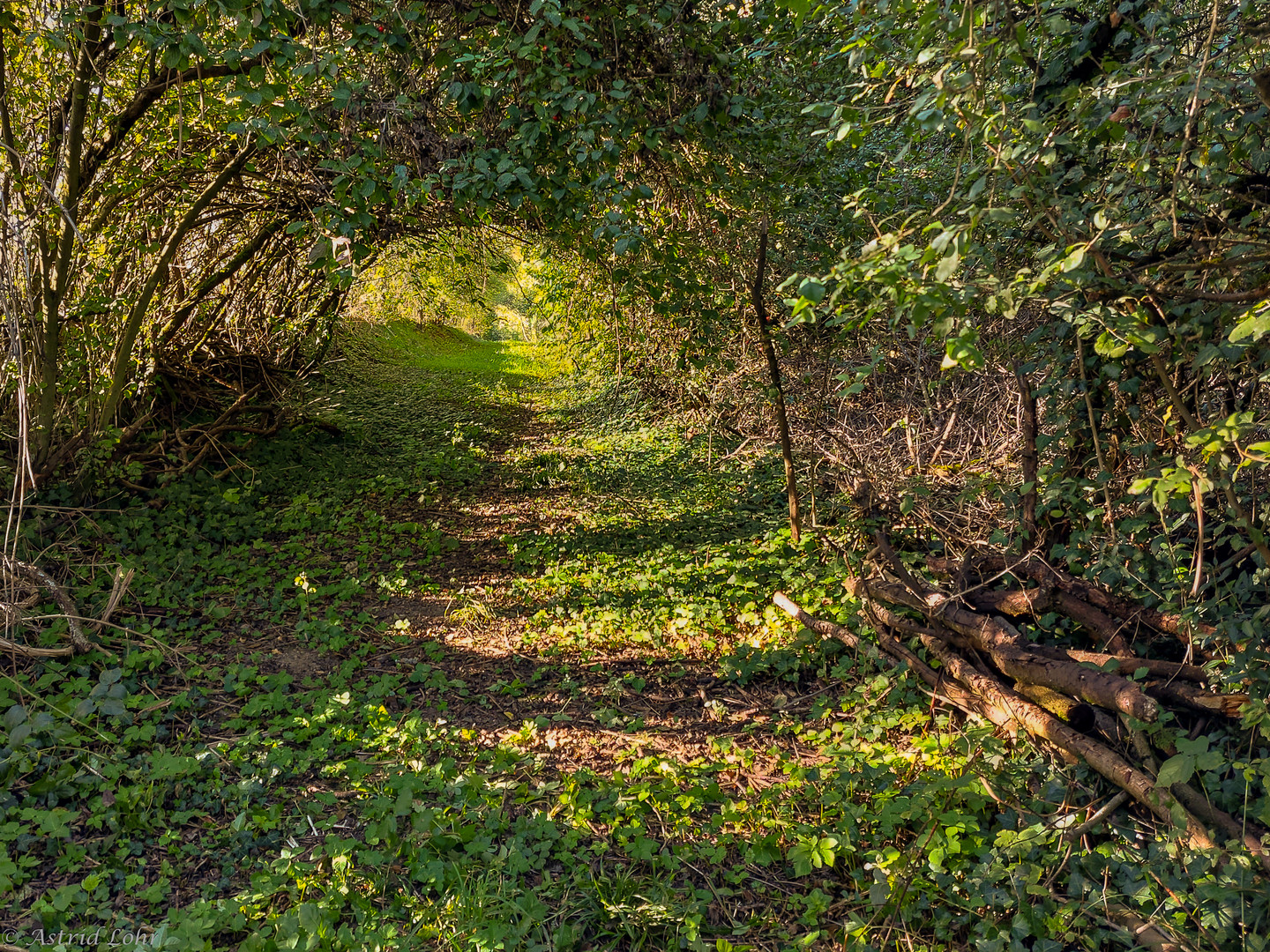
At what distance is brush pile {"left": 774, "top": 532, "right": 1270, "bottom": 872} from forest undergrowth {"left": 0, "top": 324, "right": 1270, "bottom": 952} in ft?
0.37

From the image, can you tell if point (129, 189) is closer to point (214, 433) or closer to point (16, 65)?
point (16, 65)

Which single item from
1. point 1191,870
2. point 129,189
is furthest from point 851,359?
point 129,189

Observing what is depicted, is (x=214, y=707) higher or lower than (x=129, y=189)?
Result: lower

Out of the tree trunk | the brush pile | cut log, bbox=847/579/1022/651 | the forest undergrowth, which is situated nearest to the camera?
the forest undergrowth

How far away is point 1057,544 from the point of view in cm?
376

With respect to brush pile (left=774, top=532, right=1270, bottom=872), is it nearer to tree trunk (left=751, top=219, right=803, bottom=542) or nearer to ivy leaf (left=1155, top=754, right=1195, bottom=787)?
ivy leaf (left=1155, top=754, right=1195, bottom=787)

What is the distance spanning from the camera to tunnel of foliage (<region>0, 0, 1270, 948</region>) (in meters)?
2.42

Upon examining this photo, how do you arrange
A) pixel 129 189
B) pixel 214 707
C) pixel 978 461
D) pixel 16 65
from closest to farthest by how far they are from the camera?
pixel 214 707
pixel 16 65
pixel 978 461
pixel 129 189

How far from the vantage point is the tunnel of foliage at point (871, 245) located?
242 cm

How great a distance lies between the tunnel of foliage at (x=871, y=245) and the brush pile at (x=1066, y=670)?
0.02 meters

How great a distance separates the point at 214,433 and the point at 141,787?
16.6 feet

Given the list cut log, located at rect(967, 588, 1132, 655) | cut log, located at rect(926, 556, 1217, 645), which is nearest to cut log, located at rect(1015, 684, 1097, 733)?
cut log, located at rect(967, 588, 1132, 655)

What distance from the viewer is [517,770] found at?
3600mm

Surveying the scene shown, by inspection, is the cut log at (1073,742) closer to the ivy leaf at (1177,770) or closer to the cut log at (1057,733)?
the cut log at (1057,733)
